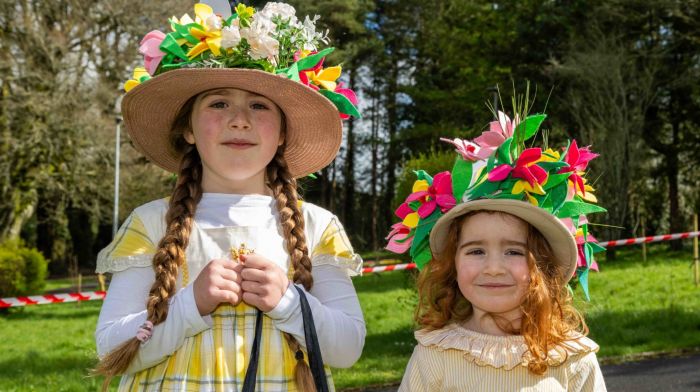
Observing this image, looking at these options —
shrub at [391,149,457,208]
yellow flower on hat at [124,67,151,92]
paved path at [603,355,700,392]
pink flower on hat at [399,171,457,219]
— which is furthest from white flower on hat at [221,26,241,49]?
shrub at [391,149,457,208]

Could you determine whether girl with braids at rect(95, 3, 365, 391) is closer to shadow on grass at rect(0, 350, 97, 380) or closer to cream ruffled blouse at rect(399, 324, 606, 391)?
cream ruffled blouse at rect(399, 324, 606, 391)

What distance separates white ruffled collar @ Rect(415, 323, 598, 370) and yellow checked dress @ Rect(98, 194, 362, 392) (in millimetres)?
369

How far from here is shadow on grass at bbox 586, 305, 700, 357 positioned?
796 cm

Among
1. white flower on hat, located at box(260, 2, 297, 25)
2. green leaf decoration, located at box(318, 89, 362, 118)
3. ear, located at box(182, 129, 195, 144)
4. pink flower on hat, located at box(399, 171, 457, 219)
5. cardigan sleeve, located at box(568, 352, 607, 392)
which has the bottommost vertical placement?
cardigan sleeve, located at box(568, 352, 607, 392)

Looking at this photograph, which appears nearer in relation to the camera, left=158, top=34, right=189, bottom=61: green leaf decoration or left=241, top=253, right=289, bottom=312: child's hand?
left=241, top=253, right=289, bottom=312: child's hand

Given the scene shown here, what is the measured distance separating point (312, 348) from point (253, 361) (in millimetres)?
176

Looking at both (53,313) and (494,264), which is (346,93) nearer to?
(494,264)

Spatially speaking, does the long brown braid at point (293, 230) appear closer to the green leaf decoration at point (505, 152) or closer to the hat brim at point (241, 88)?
the hat brim at point (241, 88)

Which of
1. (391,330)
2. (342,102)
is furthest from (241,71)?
(391,330)

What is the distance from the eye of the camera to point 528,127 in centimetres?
255

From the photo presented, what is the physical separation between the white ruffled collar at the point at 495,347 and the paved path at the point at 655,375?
4387mm

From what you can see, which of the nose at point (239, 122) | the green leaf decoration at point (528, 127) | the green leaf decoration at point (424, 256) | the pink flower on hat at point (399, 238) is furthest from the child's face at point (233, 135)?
the green leaf decoration at point (528, 127)

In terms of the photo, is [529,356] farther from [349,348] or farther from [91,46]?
[91,46]

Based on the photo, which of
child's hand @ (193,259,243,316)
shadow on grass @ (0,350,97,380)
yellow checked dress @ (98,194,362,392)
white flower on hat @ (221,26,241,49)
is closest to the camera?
child's hand @ (193,259,243,316)
